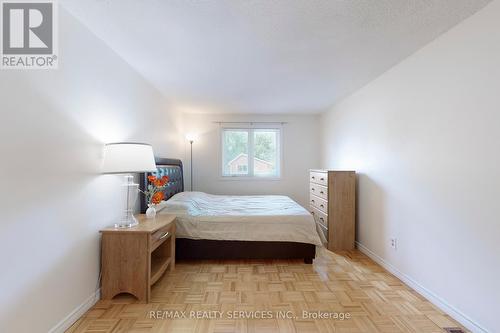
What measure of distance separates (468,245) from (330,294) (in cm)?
113

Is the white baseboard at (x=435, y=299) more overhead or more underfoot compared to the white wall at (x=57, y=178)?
more underfoot

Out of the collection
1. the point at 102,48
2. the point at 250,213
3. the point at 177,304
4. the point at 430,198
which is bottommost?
the point at 177,304

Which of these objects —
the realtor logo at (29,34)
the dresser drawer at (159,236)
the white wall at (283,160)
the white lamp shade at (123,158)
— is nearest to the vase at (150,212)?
the dresser drawer at (159,236)

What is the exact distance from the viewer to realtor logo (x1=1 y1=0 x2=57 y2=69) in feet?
4.54

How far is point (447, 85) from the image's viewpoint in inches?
77.7

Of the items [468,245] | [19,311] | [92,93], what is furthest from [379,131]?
[19,311]

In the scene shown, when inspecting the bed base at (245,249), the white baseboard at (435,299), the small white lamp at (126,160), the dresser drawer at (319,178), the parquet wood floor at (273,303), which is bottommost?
the parquet wood floor at (273,303)

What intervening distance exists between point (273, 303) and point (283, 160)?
333 centimetres

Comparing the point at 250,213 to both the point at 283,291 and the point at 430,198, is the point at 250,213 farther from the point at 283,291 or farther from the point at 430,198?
the point at 430,198

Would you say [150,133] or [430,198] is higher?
[150,133]

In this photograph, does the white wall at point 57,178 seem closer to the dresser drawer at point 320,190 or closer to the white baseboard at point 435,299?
the dresser drawer at point 320,190

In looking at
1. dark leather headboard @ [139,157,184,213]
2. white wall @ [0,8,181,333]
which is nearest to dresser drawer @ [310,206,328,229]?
dark leather headboard @ [139,157,184,213]

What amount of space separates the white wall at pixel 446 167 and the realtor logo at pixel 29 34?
2.94m

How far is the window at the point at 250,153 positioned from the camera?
16.6 ft
